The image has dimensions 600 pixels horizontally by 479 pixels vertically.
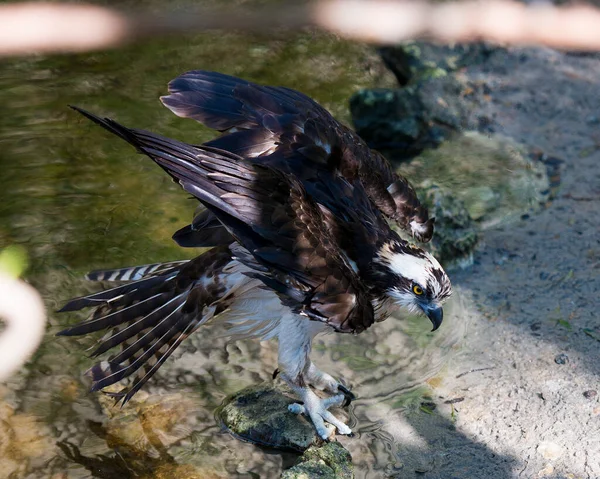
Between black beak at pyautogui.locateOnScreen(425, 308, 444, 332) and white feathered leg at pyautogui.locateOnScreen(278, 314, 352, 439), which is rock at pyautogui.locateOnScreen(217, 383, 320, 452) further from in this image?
black beak at pyautogui.locateOnScreen(425, 308, 444, 332)

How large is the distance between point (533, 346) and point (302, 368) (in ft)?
5.64

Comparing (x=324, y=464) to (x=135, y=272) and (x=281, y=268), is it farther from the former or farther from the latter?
(x=135, y=272)

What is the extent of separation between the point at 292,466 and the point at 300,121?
196 cm

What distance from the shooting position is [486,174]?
716cm

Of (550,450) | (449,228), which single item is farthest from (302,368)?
(449,228)

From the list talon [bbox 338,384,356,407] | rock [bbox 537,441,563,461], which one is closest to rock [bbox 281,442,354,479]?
talon [bbox 338,384,356,407]

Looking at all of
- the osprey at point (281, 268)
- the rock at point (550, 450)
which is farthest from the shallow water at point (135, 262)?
the rock at point (550, 450)

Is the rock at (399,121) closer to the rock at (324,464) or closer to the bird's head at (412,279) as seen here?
the bird's head at (412,279)

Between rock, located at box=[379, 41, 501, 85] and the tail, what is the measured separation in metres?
4.21

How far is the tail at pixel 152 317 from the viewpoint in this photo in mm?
4594

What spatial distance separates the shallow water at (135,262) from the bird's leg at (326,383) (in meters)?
0.09

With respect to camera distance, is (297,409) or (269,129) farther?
(297,409)

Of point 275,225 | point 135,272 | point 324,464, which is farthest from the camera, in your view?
point 135,272

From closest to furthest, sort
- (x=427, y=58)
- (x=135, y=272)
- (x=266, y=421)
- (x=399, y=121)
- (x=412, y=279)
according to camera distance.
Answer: (x=412, y=279) → (x=266, y=421) → (x=135, y=272) → (x=399, y=121) → (x=427, y=58)
